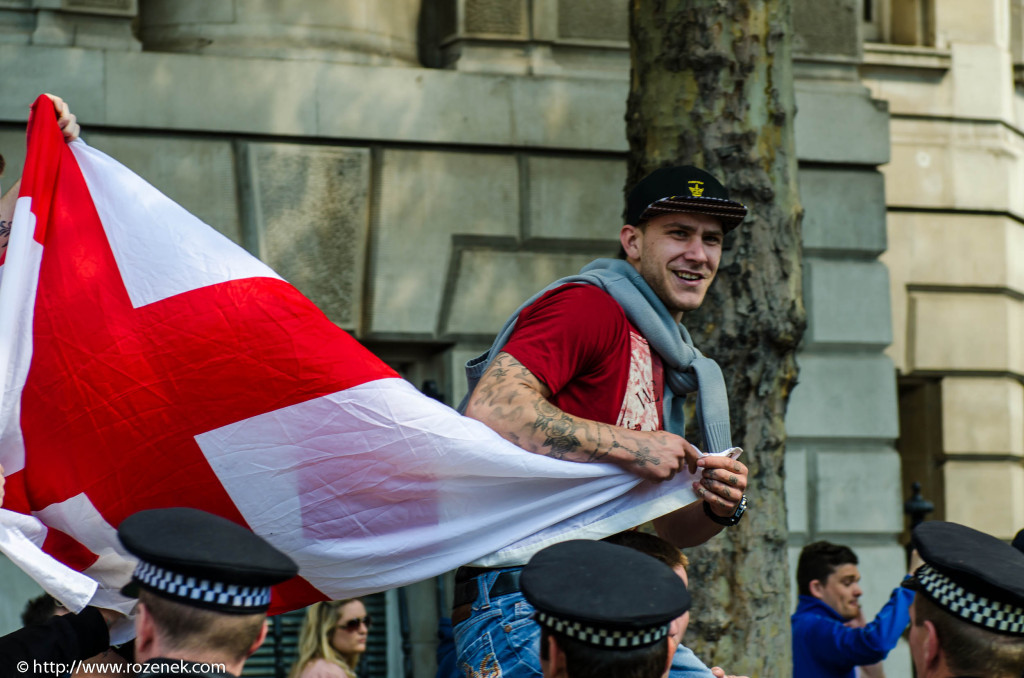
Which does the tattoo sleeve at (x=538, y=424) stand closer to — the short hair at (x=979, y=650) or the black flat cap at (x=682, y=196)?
the black flat cap at (x=682, y=196)

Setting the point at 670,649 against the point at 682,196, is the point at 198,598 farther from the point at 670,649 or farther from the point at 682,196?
the point at 682,196

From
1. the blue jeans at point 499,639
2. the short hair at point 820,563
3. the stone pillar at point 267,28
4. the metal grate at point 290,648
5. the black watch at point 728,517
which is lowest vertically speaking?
the metal grate at point 290,648

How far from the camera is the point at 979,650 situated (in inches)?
130

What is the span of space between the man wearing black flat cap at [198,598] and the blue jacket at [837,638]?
4.25 m

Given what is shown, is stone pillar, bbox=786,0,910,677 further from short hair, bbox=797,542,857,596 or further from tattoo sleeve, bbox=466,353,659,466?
tattoo sleeve, bbox=466,353,659,466

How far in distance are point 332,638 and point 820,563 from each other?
2426mm

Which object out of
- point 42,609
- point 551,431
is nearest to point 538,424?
point 551,431

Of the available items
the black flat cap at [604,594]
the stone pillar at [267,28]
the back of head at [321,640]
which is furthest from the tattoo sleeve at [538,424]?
the stone pillar at [267,28]

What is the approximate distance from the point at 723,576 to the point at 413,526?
2427 millimetres

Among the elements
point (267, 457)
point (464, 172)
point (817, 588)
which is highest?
point (464, 172)

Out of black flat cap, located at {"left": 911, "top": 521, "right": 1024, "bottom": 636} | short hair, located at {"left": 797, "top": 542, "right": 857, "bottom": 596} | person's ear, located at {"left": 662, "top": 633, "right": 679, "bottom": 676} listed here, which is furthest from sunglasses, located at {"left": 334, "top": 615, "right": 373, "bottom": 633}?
black flat cap, located at {"left": 911, "top": 521, "right": 1024, "bottom": 636}

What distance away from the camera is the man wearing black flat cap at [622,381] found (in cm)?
388

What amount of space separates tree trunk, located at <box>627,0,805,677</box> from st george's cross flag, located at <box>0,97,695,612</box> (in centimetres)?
218

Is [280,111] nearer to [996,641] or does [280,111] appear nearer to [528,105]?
[528,105]
